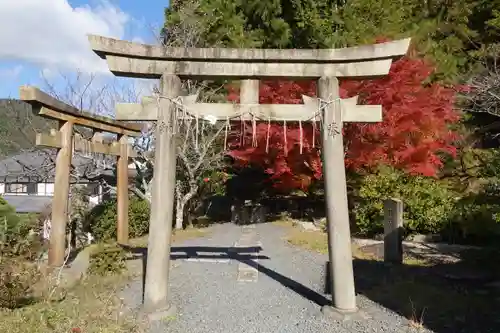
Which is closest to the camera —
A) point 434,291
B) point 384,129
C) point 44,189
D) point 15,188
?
point 434,291

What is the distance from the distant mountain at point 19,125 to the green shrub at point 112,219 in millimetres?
3853

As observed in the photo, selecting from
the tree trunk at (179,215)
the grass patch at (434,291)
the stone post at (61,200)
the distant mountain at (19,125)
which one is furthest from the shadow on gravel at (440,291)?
the distant mountain at (19,125)

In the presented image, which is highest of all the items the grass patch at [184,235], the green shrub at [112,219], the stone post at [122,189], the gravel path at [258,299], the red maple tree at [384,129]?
the red maple tree at [384,129]

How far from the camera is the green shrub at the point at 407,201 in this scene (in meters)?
10.6

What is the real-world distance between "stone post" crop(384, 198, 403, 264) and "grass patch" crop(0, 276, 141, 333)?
5.16 m

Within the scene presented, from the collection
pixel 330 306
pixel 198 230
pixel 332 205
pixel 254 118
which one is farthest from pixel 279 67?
pixel 198 230

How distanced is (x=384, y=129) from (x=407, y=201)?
2009 millimetres

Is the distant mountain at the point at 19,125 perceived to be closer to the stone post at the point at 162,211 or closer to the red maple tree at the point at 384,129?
the red maple tree at the point at 384,129

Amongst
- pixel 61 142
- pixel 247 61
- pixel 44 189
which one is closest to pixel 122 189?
pixel 61 142

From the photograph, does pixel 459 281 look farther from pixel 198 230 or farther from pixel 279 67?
pixel 198 230

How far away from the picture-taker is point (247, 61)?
539 cm

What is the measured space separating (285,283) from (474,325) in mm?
2839

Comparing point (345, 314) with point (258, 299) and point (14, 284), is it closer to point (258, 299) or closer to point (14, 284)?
point (258, 299)

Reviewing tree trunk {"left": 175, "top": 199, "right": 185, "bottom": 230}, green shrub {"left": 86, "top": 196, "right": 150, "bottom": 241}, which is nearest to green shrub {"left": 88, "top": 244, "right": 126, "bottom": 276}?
green shrub {"left": 86, "top": 196, "right": 150, "bottom": 241}
